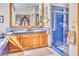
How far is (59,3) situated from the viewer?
2094 mm

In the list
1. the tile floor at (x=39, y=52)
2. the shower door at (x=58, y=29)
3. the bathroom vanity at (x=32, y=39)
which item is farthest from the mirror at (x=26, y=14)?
the tile floor at (x=39, y=52)

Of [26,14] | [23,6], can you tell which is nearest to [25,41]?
[26,14]

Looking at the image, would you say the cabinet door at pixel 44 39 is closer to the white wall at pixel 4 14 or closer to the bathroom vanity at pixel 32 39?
the bathroom vanity at pixel 32 39

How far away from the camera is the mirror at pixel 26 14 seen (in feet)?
6.76

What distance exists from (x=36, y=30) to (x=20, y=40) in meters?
0.27

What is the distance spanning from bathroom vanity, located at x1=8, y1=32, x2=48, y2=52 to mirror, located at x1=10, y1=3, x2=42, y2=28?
13cm

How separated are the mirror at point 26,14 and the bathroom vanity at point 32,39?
13 cm

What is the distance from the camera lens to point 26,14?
2.08m

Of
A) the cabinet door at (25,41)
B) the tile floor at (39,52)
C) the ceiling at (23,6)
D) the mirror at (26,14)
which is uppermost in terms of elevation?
the ceiling at (23,6)

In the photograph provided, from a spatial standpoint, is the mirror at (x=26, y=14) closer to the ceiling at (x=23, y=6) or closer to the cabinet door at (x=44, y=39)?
the ceiling at (x=23, y=6)

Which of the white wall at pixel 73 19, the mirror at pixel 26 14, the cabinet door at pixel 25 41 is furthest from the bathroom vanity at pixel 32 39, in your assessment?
the white wall at pixel 73 19

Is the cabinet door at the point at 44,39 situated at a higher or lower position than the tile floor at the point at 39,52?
higher

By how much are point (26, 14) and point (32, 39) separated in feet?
1.23

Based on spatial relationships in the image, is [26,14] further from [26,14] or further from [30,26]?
[30,26]
